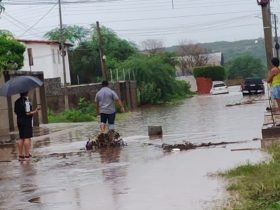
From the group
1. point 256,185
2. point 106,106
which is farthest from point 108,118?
point 256,185

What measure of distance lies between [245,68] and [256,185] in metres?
137

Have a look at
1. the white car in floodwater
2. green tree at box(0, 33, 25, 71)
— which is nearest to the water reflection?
green tree at box(0, 33, 25, 71)

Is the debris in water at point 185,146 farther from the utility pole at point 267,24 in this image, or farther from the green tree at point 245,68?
the green tree at point 245,68

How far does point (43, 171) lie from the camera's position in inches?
509

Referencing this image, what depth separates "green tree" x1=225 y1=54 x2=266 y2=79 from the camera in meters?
141

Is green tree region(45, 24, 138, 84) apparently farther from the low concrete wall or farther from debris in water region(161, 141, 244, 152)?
debris in water region(161, 141, 244, 152)

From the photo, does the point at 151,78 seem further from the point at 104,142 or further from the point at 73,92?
the point at 104,142

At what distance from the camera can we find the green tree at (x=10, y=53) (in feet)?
93.1

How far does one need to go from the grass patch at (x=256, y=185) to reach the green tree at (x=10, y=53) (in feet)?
63.9

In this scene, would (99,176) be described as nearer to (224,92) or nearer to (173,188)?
(173,188)

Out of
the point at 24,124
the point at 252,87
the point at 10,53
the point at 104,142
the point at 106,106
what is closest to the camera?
the point at 24,124

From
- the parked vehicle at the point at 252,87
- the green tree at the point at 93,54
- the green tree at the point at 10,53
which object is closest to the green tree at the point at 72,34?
the green tree at the point at 93,54

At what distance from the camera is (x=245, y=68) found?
14288 cm

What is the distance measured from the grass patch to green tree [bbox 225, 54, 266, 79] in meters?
Result: 132
